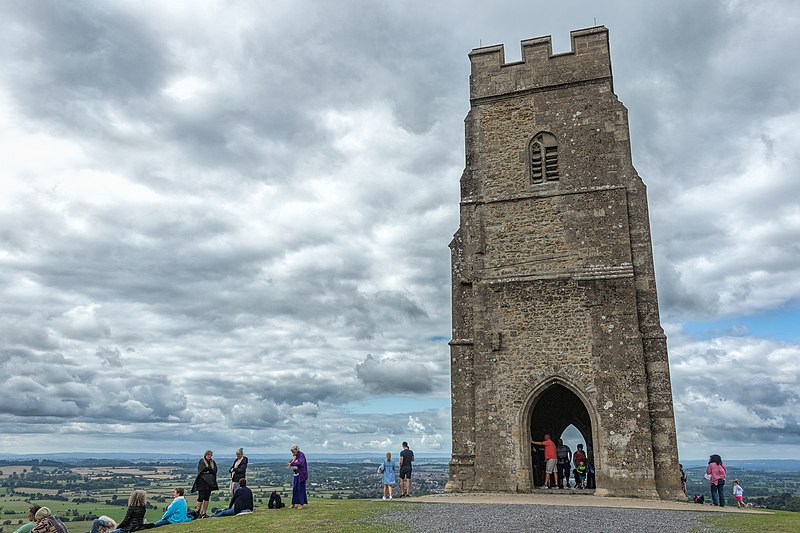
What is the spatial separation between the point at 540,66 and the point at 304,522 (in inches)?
684

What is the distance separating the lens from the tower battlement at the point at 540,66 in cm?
2112

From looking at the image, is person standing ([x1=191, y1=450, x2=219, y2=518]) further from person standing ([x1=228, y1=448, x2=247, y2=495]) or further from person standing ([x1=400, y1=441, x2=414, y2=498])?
person standing ([x1=400, y1=441, x2=414, y2=498])

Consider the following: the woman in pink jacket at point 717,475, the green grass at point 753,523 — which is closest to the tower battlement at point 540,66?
the woman in pink jacket at point 717,475

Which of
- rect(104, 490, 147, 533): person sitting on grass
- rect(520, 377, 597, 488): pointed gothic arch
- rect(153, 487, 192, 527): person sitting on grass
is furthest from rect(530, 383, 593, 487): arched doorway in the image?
rect(104, 490, 147, 533): person sitting on grass

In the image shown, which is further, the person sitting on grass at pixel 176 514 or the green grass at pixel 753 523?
the person sitting on grass at pixel 176 514

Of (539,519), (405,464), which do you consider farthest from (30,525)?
(405,464)

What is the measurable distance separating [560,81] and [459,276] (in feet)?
25.6

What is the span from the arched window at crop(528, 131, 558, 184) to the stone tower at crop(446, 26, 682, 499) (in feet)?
0.14

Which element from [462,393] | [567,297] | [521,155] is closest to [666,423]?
[567,297]

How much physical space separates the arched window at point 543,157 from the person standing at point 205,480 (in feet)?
45.1

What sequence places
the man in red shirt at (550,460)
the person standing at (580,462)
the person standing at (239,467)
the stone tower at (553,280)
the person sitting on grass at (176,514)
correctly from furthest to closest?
1. the person standing at (580,462)
2. the man in red shirt at (550,460)
3. the stone tower at (553,280)
4. the person standing at (239,467)
5. the person sitting on grass at (176,514)

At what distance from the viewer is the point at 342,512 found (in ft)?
42.8

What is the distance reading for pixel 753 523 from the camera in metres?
11.5

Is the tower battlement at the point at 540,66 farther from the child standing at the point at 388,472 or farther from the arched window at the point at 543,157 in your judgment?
the child standing at the point at 388,472
